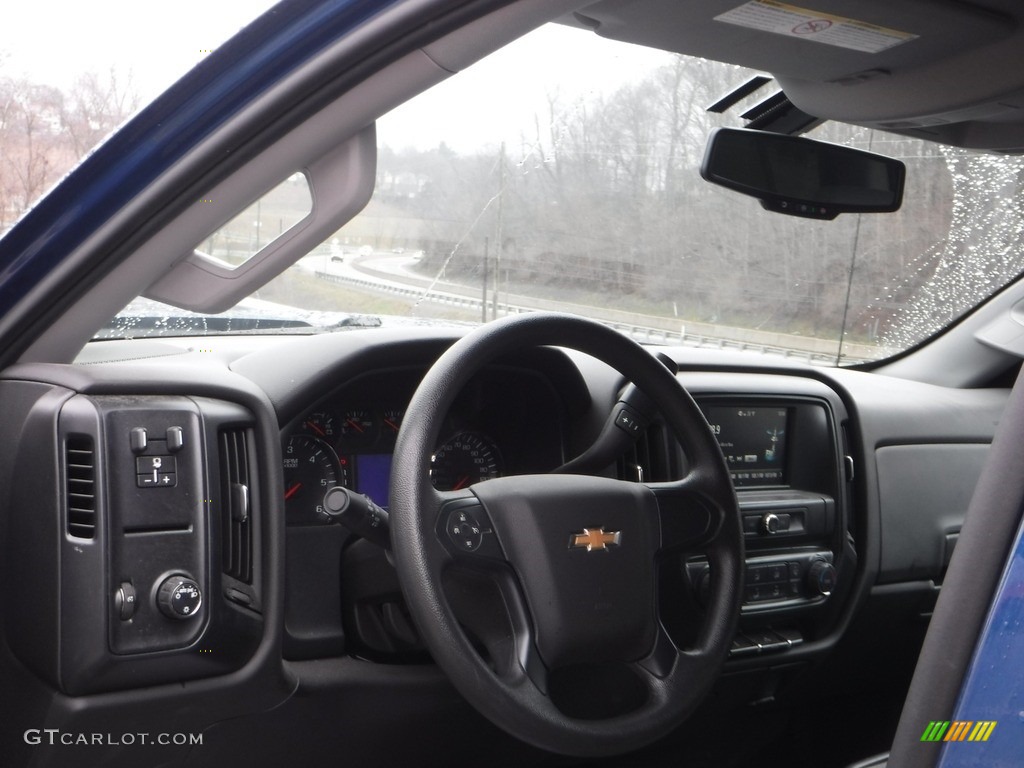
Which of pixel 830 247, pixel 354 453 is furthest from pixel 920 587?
pixel 354 453

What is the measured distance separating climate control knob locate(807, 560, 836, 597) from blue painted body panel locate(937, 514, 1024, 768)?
2.03 metres

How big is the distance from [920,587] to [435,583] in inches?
83.1

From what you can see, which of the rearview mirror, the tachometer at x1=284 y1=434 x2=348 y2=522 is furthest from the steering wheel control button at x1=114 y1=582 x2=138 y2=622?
the rearview mirror

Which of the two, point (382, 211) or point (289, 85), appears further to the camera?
point (382, 211)

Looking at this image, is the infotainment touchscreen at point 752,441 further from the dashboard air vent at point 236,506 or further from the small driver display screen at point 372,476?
the dashboard air vent at point 236,506

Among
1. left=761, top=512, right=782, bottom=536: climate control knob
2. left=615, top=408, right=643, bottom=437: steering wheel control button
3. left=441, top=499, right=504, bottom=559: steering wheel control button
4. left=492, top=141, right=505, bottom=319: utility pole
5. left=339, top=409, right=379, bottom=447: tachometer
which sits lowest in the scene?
left=761, top=512, right=782, bottom=536: climate control knob

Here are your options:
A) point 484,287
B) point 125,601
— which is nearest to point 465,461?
point 484,287

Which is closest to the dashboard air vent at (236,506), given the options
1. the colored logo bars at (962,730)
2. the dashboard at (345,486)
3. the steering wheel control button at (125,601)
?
the dashboard at (345,486)

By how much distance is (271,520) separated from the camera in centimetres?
206

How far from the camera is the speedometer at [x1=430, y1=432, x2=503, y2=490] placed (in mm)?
2652

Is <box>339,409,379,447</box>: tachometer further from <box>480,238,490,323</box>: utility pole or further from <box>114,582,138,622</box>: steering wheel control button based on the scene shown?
<box>114,582,138,622</box>: steering wheel control button

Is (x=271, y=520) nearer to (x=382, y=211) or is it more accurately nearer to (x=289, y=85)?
(x=382, y=211)

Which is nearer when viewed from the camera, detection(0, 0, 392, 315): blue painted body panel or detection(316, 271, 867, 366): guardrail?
detection(0, 0, 392, 315): blue painted body panel

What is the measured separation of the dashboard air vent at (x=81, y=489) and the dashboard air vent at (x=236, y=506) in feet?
0.79
